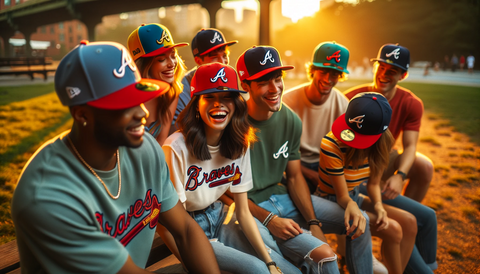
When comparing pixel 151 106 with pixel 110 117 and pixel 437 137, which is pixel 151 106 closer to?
pixel 110 117

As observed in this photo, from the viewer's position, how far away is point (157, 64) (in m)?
3.13

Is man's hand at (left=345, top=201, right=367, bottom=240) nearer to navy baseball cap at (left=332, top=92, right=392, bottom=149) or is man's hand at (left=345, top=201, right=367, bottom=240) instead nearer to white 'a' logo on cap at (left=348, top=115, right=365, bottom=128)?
navy baseball cap at (left=332, top=92, right=392, bottom=149)

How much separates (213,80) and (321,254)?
1475 millimetres

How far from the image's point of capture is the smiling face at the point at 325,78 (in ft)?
11.2

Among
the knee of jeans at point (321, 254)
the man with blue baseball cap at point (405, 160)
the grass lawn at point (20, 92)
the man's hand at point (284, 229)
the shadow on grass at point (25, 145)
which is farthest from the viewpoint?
the grass lawn at point (20, 92)

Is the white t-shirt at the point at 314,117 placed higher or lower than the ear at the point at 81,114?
lower

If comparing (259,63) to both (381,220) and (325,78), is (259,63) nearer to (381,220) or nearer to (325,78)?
(325,78)

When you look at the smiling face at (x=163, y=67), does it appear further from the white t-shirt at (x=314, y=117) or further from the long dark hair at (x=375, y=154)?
the long dark hair at (x=375, y=154)

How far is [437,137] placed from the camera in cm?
884

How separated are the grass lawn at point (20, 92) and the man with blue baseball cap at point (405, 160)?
10.1 meters

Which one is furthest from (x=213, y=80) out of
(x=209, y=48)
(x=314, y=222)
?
(x=209, y=48)

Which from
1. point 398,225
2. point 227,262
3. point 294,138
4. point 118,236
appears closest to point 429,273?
point 398,225

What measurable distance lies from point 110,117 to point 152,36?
190 cm

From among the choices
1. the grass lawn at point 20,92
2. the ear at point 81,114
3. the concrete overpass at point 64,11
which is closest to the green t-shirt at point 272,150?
the ear at point 81,114
